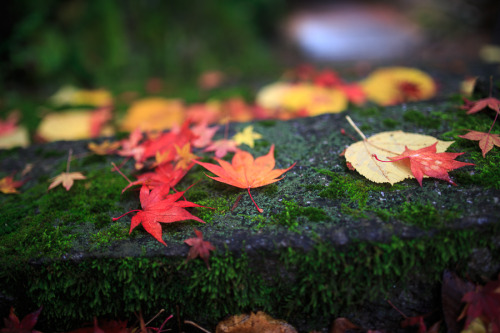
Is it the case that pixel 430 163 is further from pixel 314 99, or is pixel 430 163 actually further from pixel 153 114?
pixel 153 114

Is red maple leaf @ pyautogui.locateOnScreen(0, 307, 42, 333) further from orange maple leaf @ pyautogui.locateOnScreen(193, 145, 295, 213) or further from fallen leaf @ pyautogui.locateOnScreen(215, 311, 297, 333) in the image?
orange maple leaf @ pyautogui.locateOnScreen(193, 145, 295, 213)

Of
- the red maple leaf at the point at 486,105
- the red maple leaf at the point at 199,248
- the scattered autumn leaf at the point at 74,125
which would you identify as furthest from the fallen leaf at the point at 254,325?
the scattered autumn leaf at the point at 74,125

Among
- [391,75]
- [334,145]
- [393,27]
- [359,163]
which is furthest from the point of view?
[393,27]

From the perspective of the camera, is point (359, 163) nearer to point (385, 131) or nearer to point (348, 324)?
point (385, 131)

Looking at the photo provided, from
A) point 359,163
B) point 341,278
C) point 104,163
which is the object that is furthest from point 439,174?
point 104,163

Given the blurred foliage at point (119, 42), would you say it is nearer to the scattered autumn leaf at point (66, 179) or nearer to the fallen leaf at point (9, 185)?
the fallen leaf at point (9, 185)

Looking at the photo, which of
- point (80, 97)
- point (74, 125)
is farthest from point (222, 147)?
point (80, 97)
